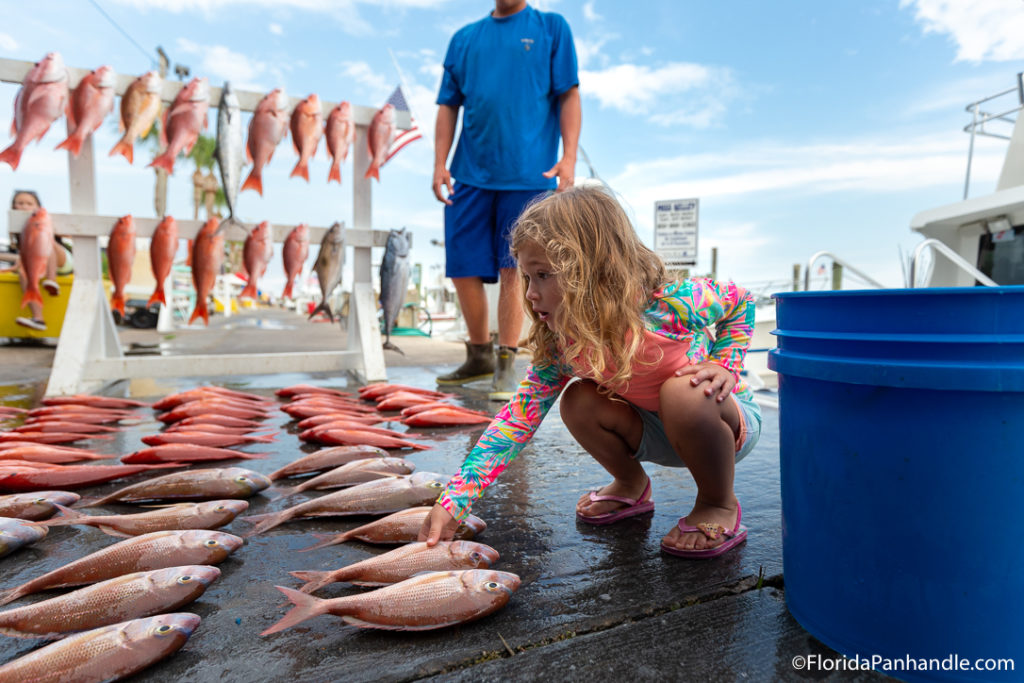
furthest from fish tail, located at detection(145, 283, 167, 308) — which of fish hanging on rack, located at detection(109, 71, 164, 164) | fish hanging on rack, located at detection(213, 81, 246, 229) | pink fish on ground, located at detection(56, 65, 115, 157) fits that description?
pink fish on ground, located at detection(56, 65, 115, 157)

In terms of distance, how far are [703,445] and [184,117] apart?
16.6 ft

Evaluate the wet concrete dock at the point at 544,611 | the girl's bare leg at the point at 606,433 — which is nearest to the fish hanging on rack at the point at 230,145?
the wet concrete dock at the point at 544,611

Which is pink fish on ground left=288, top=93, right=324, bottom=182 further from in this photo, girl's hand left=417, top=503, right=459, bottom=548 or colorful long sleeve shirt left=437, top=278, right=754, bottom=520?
girl's hand left=417, top=503, right=459, bottom=548

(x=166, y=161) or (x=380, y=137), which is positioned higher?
(x=380, y=137)

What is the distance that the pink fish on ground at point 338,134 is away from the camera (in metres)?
5.48

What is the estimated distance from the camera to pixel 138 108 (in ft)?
16.2

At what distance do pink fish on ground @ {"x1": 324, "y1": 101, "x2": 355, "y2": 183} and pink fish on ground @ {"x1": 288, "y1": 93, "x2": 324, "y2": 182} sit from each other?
3.5 inches

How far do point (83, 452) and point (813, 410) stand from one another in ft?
9.97

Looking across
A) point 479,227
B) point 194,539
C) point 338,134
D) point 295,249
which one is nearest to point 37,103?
point 295,249

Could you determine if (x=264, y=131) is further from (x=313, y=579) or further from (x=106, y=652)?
(x=106, y=652)

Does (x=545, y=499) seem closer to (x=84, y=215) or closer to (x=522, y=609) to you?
(x=522, y=609)

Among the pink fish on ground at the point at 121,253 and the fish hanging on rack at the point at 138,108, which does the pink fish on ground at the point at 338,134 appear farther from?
the pink fish on ground at the point at 121,253

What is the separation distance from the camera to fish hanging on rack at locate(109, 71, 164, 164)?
4.94 meters

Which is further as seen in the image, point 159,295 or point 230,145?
point 230,145
